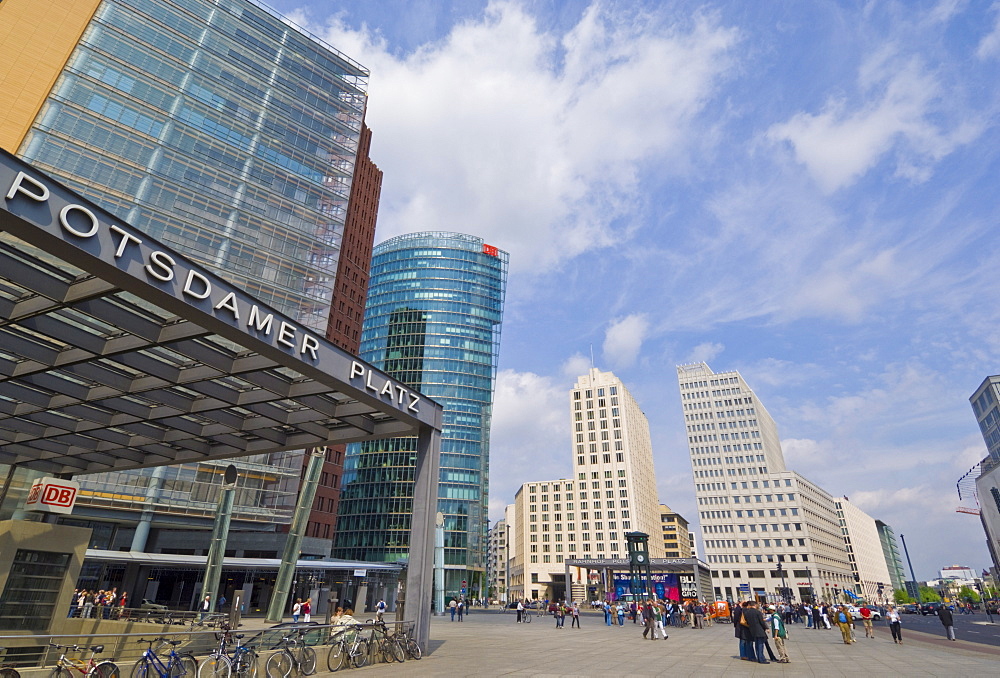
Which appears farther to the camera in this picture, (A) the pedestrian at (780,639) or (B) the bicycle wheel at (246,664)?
(A) the pedestrian at (780,639)

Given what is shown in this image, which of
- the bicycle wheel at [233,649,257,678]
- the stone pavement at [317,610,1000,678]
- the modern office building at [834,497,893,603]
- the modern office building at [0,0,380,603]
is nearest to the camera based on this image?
the bicycle wheel at [233,649,257,678]

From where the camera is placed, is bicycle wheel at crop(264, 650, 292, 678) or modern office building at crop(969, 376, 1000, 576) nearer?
bicycle wheel at crop(264, 650, 292, 678)

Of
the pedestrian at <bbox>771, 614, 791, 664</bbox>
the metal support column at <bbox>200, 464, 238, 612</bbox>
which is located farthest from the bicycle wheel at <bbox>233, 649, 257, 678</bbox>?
the metal support column at <bbox>200, 464, 238, 612</bbox>

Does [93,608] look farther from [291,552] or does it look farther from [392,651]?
[392,651]

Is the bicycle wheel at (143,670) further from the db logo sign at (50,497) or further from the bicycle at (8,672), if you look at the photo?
the db logo sign at (50,497)

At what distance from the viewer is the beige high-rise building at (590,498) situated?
133 m

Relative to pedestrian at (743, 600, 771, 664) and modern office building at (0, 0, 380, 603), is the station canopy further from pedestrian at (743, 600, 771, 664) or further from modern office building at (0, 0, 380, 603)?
modern office building at (0, 0, 380, 603)

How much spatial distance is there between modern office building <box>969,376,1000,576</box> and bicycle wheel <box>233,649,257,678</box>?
102m

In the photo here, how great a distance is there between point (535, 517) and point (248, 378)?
14000 cm

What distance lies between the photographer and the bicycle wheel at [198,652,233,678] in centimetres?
1045

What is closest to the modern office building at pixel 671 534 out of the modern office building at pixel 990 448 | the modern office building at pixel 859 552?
the modern office building at pixel 859 552

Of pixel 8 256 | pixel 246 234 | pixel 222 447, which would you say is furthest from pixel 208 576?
pixel 246 234

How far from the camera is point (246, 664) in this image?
10898 millimetres

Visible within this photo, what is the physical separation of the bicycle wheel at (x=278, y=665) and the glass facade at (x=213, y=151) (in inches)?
1614
